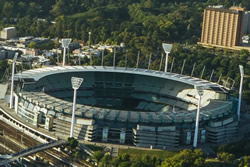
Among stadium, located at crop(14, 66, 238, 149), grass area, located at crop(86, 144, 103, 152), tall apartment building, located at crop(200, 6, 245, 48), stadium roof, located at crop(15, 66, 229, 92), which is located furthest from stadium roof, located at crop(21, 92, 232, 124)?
tall apartment building, located at crop(200, 6, 245, 48)

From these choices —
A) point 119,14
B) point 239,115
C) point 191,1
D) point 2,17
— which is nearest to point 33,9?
point 2,17

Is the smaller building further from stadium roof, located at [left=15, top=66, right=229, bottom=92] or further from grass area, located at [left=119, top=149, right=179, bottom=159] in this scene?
grass area, located at [left=119, top=149, right=179, bottom=159]

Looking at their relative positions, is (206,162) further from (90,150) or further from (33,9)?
(33,9)

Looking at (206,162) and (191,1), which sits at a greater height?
(191,1)

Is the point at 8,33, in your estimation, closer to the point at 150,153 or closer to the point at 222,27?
the point at 222,27

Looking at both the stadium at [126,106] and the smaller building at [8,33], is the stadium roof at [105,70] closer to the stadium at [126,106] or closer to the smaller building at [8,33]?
the stadium at [126,106]

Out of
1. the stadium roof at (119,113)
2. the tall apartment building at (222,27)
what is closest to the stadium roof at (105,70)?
the stadium roof at (119,113)
